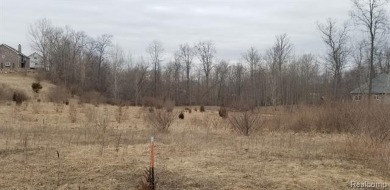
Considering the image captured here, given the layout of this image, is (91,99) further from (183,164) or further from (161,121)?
(183,164)

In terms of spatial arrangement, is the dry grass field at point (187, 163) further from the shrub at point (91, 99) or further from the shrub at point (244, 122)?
the shrub at point (91, 99)

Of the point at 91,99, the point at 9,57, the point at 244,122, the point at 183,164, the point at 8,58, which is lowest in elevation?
the point at 183,164

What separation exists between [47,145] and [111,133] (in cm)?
393

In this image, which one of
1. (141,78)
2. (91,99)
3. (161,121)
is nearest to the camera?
(161,121)

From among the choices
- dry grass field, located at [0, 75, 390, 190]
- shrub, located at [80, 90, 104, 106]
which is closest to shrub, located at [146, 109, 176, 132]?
dry grass field, located at [0, 75, 390, 190]

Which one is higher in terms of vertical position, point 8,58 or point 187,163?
point 8,58

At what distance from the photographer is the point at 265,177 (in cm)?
812

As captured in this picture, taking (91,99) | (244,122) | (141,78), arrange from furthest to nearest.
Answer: (141,78)
(91,99)
(244,122)

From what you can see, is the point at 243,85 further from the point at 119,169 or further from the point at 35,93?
the point at 119,169

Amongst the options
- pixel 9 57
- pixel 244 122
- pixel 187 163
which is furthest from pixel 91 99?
pixel 9 57

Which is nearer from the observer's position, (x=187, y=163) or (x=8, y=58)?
(x=187, y=163)

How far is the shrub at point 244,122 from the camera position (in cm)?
1623

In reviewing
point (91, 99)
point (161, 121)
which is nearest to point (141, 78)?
point (91, 99)

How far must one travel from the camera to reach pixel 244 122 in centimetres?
1628
